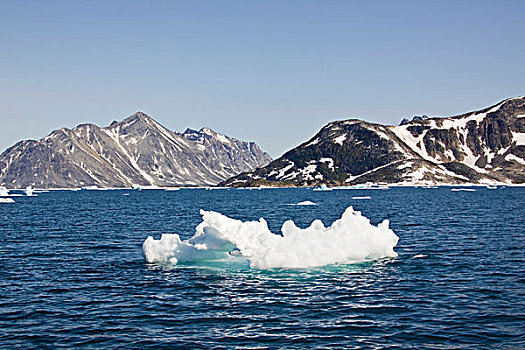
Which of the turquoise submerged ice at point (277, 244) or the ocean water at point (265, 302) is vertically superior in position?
the turquoise submerged ice at point (277, 244)

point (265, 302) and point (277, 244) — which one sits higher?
point (277, 244)

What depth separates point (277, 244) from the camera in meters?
39.5

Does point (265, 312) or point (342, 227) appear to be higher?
point (342, 227)

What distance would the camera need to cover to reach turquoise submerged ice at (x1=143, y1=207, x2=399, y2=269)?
39.2 meters

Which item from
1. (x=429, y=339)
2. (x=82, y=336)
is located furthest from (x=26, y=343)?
(x=429, y=339)

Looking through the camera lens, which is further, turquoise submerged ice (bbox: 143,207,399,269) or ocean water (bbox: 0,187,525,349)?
turquoise submerged ice (bbox: 143,207,399,269)

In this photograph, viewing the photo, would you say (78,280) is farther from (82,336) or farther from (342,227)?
(342,227)

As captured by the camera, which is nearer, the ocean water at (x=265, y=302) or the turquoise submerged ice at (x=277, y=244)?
the ocean water at (x=265, y=302)

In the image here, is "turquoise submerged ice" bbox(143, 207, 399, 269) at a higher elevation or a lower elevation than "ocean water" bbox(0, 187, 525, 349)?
higher

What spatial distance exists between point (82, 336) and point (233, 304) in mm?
8802

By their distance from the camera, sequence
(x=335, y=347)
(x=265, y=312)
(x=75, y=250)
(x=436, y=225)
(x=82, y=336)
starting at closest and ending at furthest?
(x=335, y=347), (x=82, y=336), (x=265, y=312), (x=75, y=250), (x=436, y=225)

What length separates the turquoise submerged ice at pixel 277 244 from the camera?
3916 centimetres

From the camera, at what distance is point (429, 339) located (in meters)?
23.7

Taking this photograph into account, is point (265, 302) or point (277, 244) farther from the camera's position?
point (277, 244)
